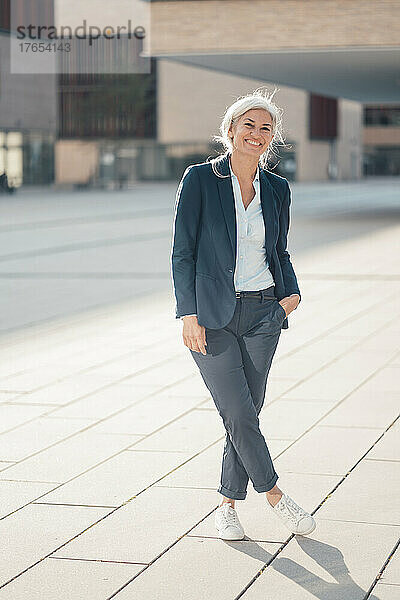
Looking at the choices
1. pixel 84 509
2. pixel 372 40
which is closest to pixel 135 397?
pixel 84 509

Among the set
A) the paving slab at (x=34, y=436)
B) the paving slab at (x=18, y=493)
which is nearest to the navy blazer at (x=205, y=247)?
the paving slab at (x=18, y=493)

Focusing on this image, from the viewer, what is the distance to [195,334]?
4.48 metres

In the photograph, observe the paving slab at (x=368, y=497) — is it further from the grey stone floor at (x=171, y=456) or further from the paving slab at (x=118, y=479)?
the paving slab at (x=118, y=479)

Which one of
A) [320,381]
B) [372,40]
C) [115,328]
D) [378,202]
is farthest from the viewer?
[378,202]

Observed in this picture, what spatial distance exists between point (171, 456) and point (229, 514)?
4.55 feet

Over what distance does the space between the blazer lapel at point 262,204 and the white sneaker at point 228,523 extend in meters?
1.13

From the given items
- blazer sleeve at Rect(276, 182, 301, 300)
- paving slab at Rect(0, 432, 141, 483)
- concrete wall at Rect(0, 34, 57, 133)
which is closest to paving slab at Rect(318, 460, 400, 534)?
blazer sleeve at Rect(276, 182, 301, 300)

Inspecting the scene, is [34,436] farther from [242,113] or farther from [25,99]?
[25,99]

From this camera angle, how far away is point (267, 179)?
475cm

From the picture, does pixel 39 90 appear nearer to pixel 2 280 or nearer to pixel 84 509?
pixel 2 280

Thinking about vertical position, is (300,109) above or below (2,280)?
above

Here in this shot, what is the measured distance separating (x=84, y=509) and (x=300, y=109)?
239 feet

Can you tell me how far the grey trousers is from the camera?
4.52 metres

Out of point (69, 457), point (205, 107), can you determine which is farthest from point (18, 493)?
point (205, 107)
